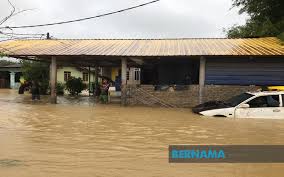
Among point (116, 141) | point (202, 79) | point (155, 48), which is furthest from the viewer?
point (155, 48)

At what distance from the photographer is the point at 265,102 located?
40.4ft

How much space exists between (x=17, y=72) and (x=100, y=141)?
36.1m

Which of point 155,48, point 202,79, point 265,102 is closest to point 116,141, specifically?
point 265,102

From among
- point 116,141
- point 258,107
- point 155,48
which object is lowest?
point 116,141

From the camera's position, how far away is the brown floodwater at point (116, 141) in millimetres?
5887

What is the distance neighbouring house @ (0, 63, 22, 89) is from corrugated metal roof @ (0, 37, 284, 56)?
19.4 metres

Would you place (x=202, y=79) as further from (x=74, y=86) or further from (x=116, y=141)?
(x=74, y=86)

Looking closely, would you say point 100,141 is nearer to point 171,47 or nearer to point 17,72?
point 171,47

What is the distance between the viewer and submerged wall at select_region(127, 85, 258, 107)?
16906 millimetres

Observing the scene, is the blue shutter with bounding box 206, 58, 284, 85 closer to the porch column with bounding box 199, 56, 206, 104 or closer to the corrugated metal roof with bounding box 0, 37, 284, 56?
the porch column with bounding box 199, 56, 206, 104

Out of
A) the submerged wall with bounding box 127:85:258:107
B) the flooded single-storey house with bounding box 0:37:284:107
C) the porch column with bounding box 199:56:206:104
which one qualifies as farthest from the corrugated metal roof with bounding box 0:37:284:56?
the submerged wall with bounding box 127:85:258:107

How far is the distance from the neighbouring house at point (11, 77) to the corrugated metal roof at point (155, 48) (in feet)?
63.7

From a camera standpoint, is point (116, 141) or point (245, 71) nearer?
point (116, 141)

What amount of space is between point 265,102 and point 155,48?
26.7 ft
